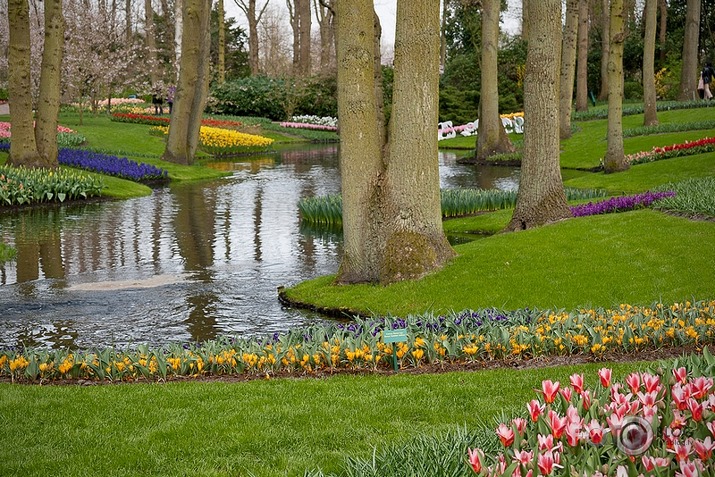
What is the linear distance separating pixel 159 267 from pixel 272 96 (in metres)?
39.8

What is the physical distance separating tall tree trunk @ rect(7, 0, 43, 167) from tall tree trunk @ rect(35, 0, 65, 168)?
0.74 feet

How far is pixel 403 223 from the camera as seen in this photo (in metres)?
10.9

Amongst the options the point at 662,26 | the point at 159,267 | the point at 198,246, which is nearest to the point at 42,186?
the point at 198,246

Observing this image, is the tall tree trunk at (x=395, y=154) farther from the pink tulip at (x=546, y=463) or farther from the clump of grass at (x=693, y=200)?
the pink tulip at (x=546, y=463)

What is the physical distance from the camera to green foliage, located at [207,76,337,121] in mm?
51875

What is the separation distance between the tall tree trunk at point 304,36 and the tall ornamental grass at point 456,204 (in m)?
31.7

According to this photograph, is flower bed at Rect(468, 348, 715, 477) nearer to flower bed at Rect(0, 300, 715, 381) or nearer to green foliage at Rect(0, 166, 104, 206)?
flower bed at Rect(0, 300, 715, 381)

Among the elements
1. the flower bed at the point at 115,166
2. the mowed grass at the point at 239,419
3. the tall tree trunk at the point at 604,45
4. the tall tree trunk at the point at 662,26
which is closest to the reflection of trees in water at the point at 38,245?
the flower bed at the point at 115,166

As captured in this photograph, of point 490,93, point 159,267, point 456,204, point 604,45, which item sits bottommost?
point 159,267

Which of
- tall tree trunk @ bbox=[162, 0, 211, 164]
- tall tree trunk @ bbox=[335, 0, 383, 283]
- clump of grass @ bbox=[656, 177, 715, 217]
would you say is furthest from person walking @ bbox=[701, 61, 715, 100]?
tall tree trunk @ bbox=[335, 0, 383, 283]

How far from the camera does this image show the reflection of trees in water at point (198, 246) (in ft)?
33.9

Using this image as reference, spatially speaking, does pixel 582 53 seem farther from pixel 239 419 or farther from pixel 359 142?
pixel 239 419

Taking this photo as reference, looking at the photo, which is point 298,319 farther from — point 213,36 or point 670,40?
point 213,36

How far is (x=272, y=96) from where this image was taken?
52.3m
